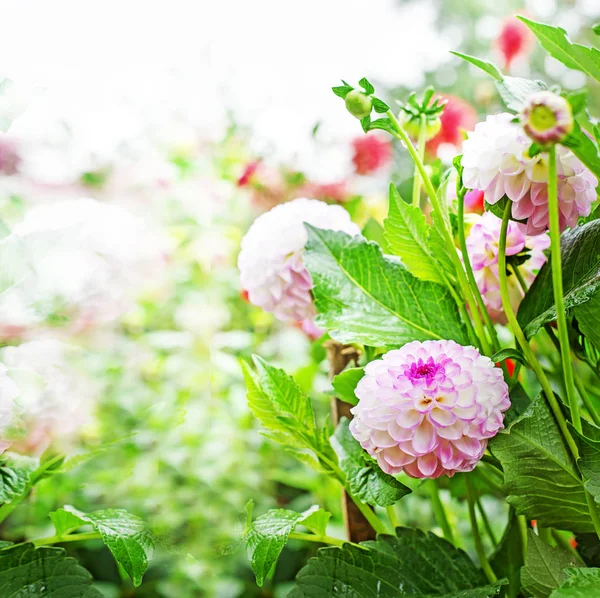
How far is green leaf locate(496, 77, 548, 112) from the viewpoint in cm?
33

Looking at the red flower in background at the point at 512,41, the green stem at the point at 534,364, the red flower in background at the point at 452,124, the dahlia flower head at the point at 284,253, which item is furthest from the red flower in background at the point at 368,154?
the green stem at the point at 534,364

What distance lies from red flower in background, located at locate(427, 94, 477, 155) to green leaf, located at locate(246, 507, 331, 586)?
0.58 m

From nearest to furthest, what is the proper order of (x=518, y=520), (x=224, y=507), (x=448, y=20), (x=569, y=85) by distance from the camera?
(x=518, y=520), (x=224, y=507), (x=569, y=85), (x=448, y=20)

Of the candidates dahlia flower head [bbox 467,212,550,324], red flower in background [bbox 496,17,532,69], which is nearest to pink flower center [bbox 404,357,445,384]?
dahlia flower head [bbox 467,212,550,324]

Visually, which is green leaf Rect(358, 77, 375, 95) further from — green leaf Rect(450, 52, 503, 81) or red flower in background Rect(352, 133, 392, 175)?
red flower in background Rect(352, 133, 392, 175)

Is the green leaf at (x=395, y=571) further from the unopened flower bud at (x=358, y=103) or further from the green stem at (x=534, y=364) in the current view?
the unopened flower bud at (x=358, y=103)

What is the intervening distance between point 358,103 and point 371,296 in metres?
0.12

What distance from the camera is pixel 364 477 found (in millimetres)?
364

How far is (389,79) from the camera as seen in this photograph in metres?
1.75

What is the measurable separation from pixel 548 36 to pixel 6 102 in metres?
0.30

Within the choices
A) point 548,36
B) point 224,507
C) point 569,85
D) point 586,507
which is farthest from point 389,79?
point 586,507

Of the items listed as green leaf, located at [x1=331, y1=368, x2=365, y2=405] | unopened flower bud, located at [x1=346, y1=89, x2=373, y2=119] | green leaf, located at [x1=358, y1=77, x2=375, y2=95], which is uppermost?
green leaf, located at [x1=358, y1=77, x2=375, y2=95]

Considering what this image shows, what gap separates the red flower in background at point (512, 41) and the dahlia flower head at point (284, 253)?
2.57 ft

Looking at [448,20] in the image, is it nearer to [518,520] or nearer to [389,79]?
[389,79]
